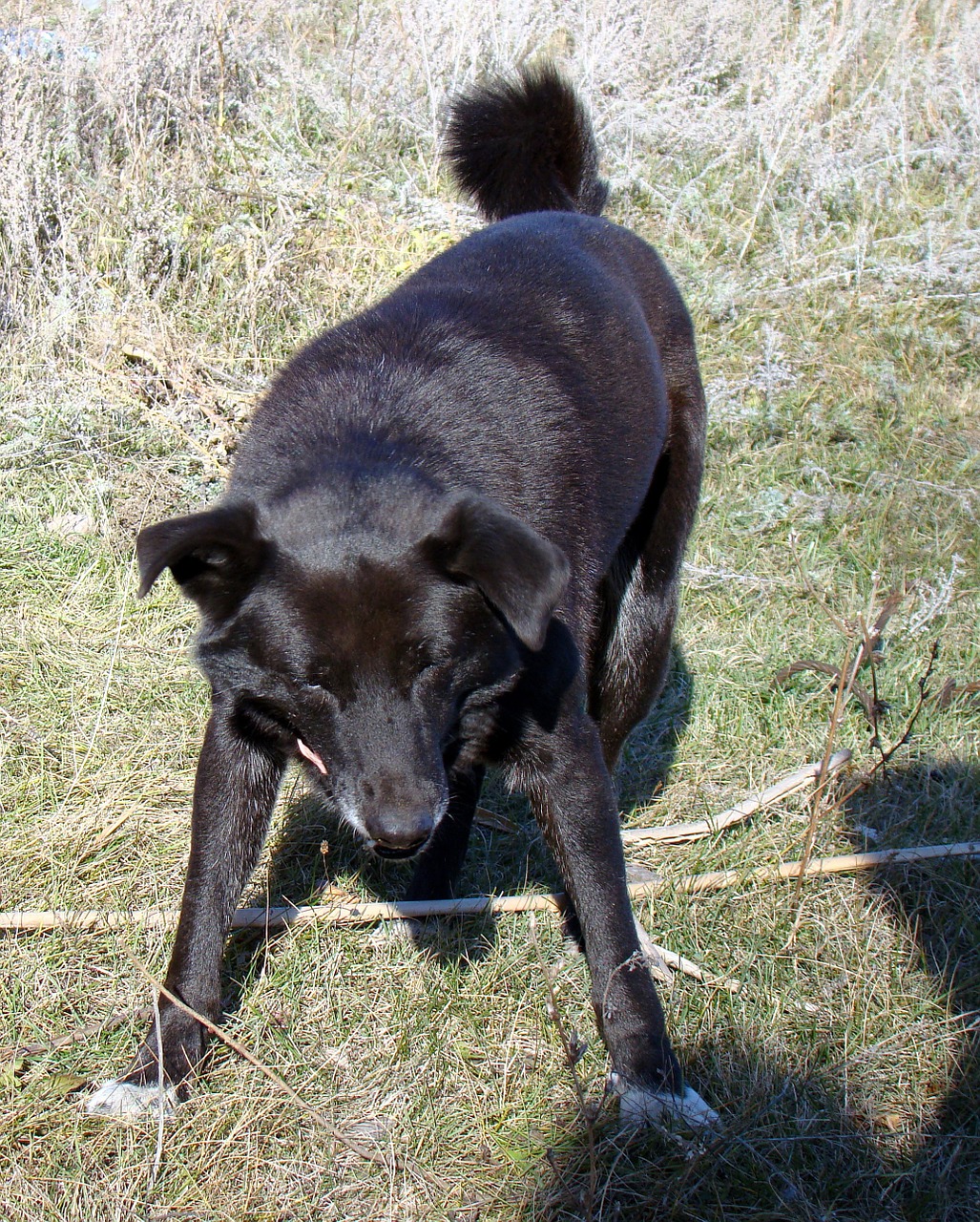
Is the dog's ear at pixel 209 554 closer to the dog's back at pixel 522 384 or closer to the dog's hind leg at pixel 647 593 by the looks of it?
the dog's back at pixel 522 384

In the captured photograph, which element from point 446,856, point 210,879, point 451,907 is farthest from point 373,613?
point 446,856

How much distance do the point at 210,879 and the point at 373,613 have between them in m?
0.81

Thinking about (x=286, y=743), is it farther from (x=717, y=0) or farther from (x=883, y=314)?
(x=717, y=0)

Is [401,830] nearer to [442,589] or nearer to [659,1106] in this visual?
[442,589]

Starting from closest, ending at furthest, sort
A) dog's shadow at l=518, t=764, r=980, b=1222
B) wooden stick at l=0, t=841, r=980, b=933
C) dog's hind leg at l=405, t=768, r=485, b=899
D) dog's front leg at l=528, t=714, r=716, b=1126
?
dog's shadow at l=518, t=764, r=980, b=1222 → dog's front leg at l=528, t=714, r=716, b=1126 → wooden stick at l=0, t=841, r=980, b=933 → dog's hind leg at l=405, t=768, r=485, b=899

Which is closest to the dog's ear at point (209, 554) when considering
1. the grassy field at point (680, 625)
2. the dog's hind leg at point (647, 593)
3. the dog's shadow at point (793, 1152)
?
the grassy field at point (680, 625)

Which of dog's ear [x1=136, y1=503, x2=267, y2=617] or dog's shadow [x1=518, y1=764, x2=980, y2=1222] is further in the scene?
dog's shadow [x1=518, y1=764, x2=980, y2=1222]

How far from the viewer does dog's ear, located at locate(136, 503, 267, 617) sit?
1.83 metres

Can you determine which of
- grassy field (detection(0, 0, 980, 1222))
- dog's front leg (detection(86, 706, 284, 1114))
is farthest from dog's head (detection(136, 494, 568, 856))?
grassy field (detection(0, 0, 980, 1222))

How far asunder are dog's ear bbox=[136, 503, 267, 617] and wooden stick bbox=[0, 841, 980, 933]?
87 cm

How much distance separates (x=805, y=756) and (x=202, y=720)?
1.92m

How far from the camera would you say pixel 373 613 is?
6.46 feet

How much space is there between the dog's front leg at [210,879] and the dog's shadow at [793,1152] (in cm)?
79

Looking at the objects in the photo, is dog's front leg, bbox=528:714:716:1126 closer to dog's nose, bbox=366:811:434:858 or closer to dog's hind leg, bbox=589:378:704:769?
dog's nose, bbox=366:811:434:858
